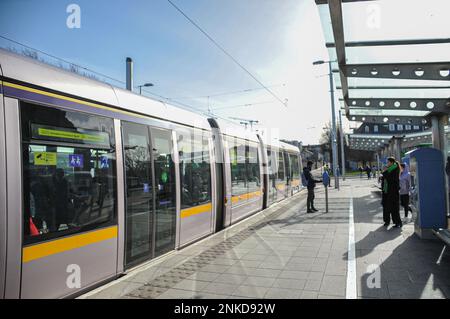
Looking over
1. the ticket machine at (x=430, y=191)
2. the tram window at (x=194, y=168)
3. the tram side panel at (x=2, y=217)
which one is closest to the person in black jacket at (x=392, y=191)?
the ticket machine at (x=430, y=191)

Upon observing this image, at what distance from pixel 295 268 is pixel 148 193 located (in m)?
2.63

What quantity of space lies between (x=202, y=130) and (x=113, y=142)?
3267 mm

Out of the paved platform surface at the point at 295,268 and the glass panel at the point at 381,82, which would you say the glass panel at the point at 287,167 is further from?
the paved platform surface at the point at 295,268

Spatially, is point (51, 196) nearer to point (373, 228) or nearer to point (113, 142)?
point (113, 142)

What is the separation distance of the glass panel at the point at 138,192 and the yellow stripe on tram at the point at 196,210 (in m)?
1.15

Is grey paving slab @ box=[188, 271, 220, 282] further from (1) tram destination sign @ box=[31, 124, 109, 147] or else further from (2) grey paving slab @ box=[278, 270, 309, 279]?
(1) tram destination sign @ box=[31, 124, 109, 147]

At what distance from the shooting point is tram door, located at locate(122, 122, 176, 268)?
528 centimetres

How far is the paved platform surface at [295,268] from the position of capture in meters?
4.64

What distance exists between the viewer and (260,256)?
6.52 metres

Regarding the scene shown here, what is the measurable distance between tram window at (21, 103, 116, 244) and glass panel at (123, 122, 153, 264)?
0.37 meters

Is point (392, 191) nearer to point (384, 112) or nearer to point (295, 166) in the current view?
point (384, 112)

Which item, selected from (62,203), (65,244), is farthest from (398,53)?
(65,244)

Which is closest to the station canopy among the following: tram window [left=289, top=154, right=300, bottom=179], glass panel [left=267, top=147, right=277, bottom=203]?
glass panel [left=267, top=147, right=277, bottom=203]
